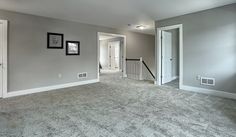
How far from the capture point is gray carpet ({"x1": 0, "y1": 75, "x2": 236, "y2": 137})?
2188 mm

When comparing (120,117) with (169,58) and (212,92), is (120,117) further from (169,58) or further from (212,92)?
(169,58)

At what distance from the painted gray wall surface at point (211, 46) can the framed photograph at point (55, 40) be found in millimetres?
4024

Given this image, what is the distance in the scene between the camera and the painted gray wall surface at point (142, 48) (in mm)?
8025

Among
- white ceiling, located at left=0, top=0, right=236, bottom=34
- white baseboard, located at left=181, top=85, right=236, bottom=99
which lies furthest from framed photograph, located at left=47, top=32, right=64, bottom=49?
white baseboard, located at left=181, top=85, right=236, bottom=99

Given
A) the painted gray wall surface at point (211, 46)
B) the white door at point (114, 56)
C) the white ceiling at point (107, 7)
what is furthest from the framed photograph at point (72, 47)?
the white door at point (114, 56)

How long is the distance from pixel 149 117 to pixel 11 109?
113 inches

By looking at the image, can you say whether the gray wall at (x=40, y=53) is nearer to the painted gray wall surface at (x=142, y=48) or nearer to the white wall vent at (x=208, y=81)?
the painted gray wall surface at (x=142, y=48)

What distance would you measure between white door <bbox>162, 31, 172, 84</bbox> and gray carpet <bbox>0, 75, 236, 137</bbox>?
197 cm

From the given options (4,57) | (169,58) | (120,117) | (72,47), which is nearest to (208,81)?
(169,58)

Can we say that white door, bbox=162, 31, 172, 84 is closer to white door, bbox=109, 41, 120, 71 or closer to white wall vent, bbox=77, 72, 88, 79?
white wall vent, bbox=77, 72, 88, 79

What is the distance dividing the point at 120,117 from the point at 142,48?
653 cm

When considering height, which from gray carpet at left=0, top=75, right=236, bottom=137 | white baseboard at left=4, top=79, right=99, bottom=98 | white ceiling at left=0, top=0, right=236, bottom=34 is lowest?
gray carpet at left=0, top=75, right=236, bottom=137

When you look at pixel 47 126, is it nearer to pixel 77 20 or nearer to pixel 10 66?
pixel 10 66

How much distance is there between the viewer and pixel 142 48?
346 inches
